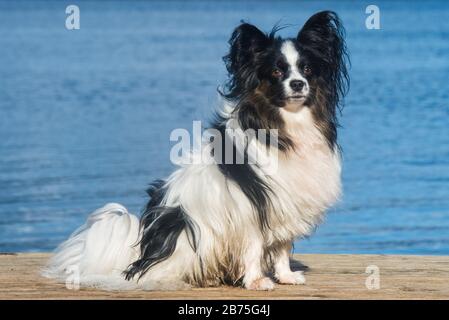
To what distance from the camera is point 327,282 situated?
6289mm

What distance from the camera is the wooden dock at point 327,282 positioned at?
19.2 feet

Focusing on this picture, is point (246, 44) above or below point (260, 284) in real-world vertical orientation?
above

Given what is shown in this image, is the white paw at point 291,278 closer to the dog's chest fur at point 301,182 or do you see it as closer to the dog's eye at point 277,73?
the dog's chest fur at point 301,182

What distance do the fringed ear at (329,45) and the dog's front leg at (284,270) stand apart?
90cm

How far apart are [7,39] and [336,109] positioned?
901 inches

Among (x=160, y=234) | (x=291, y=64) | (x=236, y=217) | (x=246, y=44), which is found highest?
(x=246, y=44)

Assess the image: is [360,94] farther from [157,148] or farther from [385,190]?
[385,190]

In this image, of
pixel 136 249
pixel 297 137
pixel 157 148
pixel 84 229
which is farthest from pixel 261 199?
pixel 157 148

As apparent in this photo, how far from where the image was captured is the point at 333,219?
9977 millimetres

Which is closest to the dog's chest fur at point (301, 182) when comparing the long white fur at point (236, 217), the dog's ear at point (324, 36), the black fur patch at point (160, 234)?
the long white fur at point (236, 217)

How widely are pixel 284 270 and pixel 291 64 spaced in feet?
3.93

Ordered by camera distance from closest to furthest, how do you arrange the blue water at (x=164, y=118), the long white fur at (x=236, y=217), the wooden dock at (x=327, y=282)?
the wooden dock at (x=327, y=282), the long white fur at (x=236, y=217), the blue water at (x=164, y=118)

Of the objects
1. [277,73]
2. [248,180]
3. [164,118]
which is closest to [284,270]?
[248,180]

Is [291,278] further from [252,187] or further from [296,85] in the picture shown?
[296,85]
